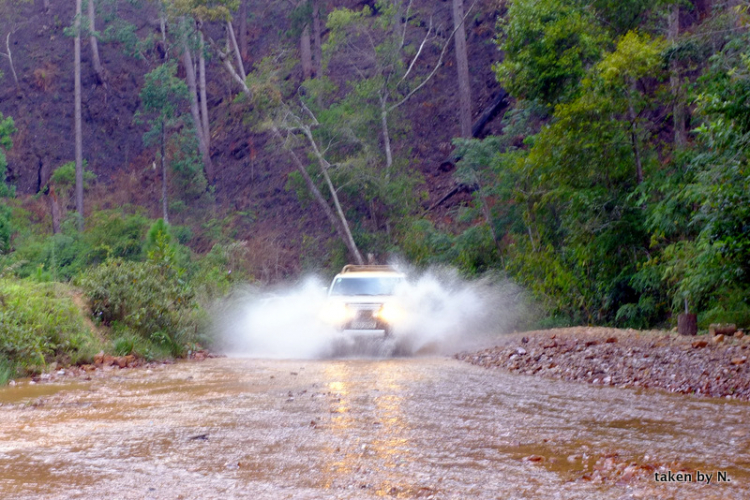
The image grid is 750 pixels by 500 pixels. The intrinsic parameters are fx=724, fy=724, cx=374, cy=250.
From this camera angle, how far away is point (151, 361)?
1342 centimetres

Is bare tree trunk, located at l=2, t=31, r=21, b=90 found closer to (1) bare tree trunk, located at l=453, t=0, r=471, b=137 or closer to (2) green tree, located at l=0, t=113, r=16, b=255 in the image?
(2) green tree, located at l=0, t=113, r=16, b=255

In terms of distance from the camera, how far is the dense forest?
13797 mm

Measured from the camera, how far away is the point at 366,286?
49.1ft

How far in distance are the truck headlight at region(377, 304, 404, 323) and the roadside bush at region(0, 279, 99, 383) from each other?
515cm

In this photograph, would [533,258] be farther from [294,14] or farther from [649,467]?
[294,14]

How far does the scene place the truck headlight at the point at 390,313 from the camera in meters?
13.6

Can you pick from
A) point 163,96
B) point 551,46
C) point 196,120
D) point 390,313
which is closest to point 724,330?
point 390,313

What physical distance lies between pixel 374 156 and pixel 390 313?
62.9ft

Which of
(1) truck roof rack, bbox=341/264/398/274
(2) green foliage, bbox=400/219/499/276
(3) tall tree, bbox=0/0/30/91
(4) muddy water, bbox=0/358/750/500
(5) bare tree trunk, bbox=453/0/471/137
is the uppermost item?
(3) tall tree, bbox=0/0/30/91

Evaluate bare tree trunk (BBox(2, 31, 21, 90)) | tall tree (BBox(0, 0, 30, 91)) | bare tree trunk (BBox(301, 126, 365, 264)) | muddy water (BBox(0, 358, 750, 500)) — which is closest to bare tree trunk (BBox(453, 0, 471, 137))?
bare tree trunk (BBox(301, 126, 365, 264))

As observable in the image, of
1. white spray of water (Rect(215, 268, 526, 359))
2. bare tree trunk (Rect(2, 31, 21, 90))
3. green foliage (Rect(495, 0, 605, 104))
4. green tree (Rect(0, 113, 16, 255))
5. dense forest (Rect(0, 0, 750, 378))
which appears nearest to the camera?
dense forest (Rect(0, 0, 750, 378))

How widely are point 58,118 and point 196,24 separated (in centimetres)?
1808

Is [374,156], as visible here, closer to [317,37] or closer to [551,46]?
[317,37]

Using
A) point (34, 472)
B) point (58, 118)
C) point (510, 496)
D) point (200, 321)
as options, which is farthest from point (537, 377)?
point (58, 118)
